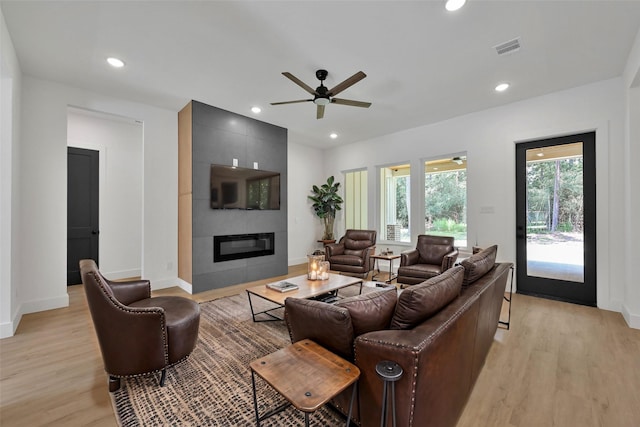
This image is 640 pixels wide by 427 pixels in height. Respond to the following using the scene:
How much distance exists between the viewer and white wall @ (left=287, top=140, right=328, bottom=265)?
6.70 metres

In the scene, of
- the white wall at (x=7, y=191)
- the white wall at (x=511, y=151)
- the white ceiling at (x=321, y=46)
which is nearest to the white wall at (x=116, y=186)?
the white ceiling at (x=321, y=46)

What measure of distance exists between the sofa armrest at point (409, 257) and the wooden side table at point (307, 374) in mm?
3176

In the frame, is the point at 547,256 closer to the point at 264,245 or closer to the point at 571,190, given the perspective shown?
the point at 571,190

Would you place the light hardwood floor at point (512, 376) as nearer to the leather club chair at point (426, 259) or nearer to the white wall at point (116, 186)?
the leather club chair at point (426, 259)

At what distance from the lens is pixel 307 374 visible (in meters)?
1.29

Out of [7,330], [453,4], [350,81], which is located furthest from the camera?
[350,81]

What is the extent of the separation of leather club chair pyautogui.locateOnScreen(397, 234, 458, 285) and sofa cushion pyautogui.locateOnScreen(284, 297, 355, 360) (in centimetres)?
287

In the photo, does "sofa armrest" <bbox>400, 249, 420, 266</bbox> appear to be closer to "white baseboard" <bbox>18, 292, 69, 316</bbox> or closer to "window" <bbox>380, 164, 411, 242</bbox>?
"window" <bbox>380, 164, 411, 242</bbox>

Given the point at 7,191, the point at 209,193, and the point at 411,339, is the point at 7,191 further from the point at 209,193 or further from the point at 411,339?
the point at 411,339

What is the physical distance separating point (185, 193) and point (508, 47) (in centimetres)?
478

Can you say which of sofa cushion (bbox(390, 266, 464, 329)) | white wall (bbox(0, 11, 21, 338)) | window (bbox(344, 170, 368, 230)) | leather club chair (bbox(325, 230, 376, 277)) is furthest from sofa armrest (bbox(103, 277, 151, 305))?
window (bbox(344, 170, 368, 230))

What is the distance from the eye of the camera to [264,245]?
17.7ft

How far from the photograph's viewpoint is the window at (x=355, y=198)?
23.0 ft

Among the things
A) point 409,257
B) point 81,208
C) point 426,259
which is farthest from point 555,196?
point 81,208
